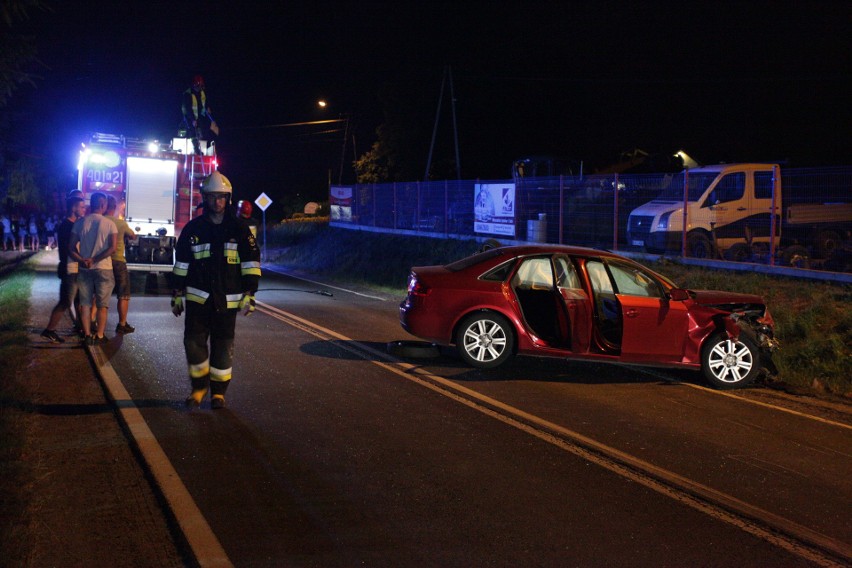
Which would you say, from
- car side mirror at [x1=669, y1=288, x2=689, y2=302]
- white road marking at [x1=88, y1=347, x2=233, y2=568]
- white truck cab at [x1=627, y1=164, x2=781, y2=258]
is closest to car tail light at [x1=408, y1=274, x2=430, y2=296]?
car side mirror at [x1=669, y1=288, x2=689, y2=302]

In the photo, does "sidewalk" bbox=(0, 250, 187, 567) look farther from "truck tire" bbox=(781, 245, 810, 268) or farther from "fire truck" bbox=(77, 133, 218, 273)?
"truck tire" bbox=(781, 245, 810, 268)

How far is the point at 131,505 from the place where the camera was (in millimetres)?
5617

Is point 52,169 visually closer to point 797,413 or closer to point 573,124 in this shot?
point 573,124

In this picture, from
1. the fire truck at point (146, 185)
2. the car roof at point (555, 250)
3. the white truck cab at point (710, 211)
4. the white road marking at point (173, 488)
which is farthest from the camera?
the fire truck at point (146, 185)

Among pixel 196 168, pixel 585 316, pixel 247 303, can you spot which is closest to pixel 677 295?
pixel 585 316

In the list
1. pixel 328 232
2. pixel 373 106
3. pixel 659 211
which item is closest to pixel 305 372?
pixel 659 211

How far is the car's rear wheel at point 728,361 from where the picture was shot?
33.0 ft

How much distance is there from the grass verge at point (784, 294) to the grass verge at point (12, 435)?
814cm

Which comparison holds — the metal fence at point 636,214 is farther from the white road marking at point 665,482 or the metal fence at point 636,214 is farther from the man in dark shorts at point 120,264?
the man in dark shorts at point 120,264

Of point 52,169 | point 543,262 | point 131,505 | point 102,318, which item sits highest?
point 52,169

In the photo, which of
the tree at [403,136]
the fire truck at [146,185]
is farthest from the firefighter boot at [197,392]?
the tree at [403,136]

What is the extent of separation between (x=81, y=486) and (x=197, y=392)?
221 cm

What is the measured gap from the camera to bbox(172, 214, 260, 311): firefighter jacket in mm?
7891

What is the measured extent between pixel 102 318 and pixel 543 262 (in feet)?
18.3
